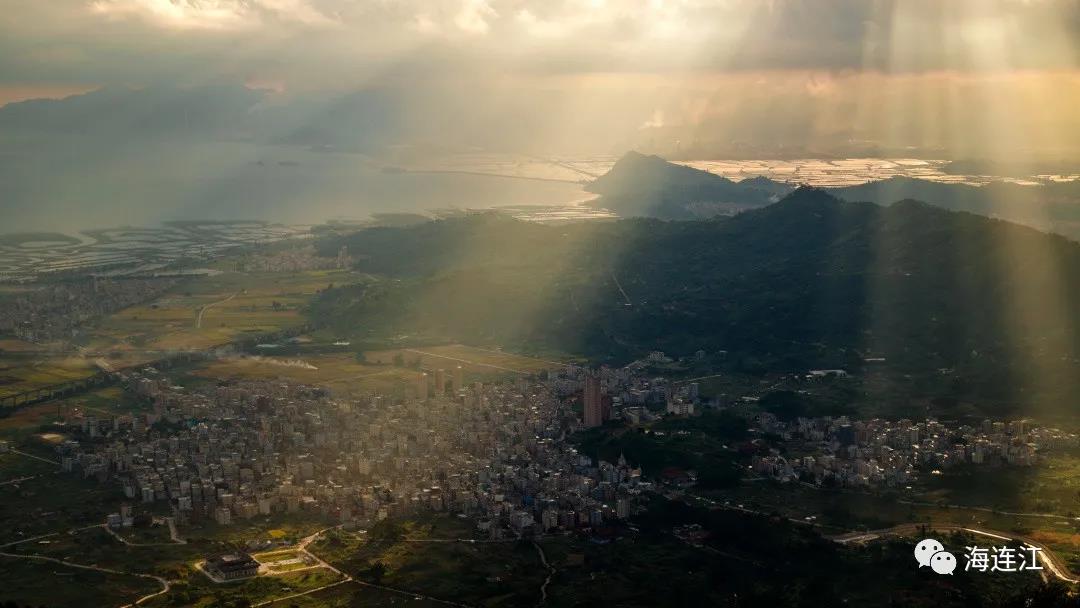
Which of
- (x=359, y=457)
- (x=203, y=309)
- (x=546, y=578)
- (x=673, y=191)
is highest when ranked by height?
(x=673, y=191)

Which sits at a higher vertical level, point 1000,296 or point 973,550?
point 1000,296

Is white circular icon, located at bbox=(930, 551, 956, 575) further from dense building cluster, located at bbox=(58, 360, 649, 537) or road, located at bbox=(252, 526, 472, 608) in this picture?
road, located at bbox=(252, 526, 472, 608)

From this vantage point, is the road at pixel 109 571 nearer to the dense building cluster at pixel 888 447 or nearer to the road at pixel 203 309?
the dense building cluster at pixel 888 447

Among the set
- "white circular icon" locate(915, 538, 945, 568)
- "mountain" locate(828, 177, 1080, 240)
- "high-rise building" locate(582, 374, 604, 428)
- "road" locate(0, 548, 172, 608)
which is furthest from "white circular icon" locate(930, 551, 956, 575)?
"mountain" locate(828, 177, 1080, 240)

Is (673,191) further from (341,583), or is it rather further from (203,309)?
(341,583)

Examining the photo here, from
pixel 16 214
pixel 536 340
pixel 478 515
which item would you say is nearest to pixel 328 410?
pixel 478 515

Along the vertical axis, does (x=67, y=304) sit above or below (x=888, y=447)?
above

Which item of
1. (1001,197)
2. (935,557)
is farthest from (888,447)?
(1001,197)

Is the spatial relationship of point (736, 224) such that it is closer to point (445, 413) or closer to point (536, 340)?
point (536, 340)
